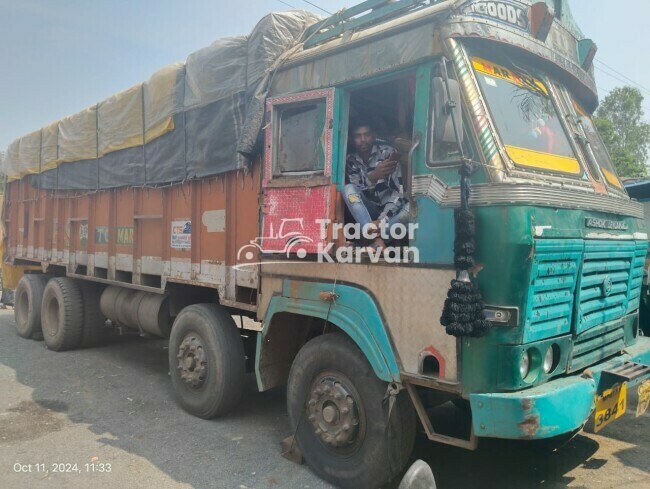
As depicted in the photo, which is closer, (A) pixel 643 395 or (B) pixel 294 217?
(A) pixel 643 395

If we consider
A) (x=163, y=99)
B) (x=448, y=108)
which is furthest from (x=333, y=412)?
(x=163, y=99)

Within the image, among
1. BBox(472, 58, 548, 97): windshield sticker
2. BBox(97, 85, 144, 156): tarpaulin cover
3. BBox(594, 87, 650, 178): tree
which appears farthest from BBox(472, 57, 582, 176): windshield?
BBox(594, 87, 650, 178): tree

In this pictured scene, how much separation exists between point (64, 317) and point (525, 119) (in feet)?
22.1

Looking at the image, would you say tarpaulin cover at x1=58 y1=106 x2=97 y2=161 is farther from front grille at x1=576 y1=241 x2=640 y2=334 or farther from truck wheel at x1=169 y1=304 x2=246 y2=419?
front grille at x1=576 y1=241 x2=640 y2=334

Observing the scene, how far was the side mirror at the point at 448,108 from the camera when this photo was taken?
2.79m

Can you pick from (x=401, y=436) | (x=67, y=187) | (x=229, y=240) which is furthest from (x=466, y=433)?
(x=67, y=187)

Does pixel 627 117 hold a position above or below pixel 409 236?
above

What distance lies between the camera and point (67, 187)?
7695 mm

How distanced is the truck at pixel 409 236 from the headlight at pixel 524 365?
0.02 m

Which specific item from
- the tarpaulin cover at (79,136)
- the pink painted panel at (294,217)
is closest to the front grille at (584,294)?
the pink painted panel at (294,217)

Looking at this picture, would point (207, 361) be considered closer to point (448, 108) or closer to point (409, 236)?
point (409, 236)

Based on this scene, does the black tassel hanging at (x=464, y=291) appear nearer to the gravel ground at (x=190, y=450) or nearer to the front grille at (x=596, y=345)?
the front grille at (x=596, y=345)

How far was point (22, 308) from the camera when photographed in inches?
342

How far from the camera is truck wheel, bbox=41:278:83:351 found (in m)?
7.37
